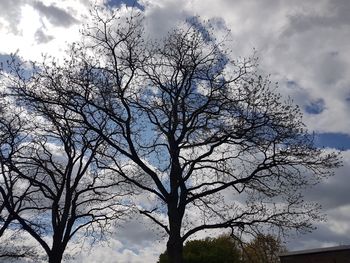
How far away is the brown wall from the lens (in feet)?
123

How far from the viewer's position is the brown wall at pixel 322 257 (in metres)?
37.6

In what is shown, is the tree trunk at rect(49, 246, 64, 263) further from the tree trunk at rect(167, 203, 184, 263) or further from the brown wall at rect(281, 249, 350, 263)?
the brown wall at rect(281, 249, 350, 263)

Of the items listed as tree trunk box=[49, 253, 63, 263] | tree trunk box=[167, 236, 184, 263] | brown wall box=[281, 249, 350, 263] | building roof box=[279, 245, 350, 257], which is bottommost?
tree trunk box=[167, 236, 184, 263]

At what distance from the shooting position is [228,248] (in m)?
45.9

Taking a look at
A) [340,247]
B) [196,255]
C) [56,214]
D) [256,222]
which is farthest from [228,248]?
[256,222]

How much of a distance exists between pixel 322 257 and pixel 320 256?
0.65 feet

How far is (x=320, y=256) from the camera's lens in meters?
38.7

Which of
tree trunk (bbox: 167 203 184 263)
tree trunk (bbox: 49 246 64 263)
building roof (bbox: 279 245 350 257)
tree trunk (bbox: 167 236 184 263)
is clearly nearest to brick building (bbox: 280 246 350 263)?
building roof (bbox: 279 245 350 257)

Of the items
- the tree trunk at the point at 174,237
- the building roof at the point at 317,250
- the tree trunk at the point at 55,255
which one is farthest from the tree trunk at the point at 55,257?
the building roof at the point at 317,250

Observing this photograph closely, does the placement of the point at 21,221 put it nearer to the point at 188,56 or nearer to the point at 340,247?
the point at 188,56

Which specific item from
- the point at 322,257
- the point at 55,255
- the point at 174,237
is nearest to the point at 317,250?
the point at 322,257

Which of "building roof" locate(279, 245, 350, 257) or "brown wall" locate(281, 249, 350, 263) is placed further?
"building roof" locate(279, 245, 350, 257)

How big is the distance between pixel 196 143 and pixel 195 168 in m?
1.11

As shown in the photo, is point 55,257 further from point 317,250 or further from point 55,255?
point 317,250
